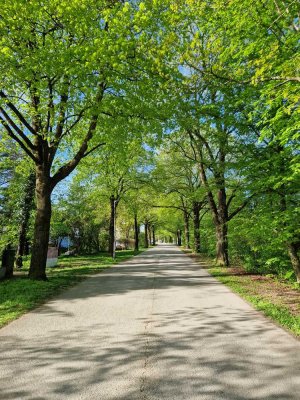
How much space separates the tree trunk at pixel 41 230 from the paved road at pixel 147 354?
4342 mm

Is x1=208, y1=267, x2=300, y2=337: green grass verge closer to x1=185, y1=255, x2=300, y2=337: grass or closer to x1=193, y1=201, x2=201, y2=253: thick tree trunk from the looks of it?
x1=185, y1=255, x2=300, y2=337: grass

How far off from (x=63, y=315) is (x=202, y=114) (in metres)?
8.74

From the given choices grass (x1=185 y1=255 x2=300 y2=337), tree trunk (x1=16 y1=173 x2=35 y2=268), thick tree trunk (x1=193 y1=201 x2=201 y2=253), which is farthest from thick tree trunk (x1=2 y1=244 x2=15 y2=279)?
thick tree trunk (x1=193 y1=201 x2=201 y2=253)

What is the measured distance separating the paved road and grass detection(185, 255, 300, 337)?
382 millimetres

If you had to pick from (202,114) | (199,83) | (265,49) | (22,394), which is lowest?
(22,394)

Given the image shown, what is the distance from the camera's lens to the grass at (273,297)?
6482 millimetres

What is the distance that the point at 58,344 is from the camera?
5082 mm

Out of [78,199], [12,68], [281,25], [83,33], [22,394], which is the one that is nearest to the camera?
[22,394]

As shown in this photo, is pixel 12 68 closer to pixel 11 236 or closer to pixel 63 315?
pixel 63 315

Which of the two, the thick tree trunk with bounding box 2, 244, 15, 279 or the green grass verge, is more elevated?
the thick tree trunk with bounding box 2, 244, 15, 279

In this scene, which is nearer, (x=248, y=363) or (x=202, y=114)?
(x=248, y=363)

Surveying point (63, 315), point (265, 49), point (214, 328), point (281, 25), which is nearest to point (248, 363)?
point (214, 328)

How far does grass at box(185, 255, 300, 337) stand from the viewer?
21.3 feet

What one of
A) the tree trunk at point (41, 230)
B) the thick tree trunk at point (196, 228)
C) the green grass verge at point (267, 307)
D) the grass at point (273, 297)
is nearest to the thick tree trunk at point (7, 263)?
the tree trunk at point (41, 230)
